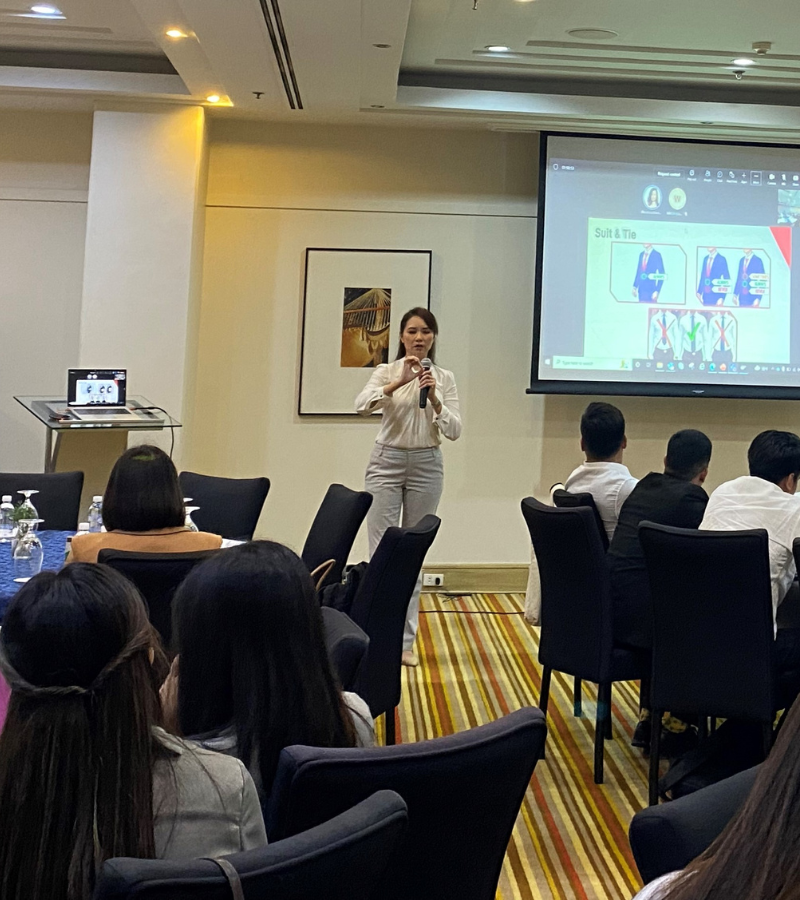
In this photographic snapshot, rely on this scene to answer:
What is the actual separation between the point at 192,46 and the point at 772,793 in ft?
14.9

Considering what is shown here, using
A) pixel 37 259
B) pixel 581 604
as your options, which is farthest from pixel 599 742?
pixel 37 259

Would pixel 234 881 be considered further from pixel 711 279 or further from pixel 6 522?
pixel 711 279

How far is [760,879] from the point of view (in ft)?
2.67

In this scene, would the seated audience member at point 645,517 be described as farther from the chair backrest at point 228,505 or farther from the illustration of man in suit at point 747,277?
the illustration of man in suit at point 747,277

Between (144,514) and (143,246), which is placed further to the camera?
(143,246)

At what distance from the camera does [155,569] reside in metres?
2.56

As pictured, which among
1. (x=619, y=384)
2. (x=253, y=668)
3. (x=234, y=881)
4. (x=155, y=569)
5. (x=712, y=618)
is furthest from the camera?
(x=619, y=384)

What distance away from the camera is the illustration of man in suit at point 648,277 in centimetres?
613

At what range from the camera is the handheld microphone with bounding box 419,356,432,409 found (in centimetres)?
465

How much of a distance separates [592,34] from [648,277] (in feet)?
5.18

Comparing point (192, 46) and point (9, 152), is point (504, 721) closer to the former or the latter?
point (192, 46)

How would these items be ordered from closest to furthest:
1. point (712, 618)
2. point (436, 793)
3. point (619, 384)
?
point (436, 793), point (712, 618), point (619, 384)

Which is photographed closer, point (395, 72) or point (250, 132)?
point (395, 72)

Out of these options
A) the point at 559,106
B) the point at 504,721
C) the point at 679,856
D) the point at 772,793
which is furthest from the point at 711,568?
the point at 559,106
